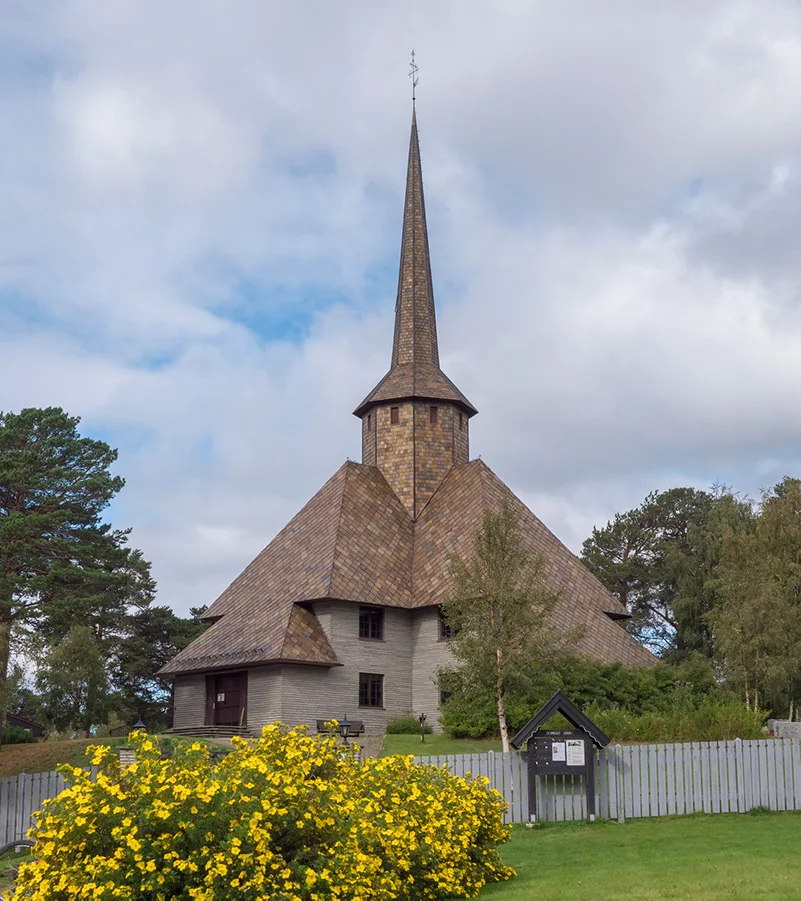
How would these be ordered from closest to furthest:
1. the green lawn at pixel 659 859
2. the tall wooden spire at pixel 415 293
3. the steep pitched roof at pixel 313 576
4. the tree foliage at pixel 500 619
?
the green lawn at pixel 659 859 → the tree foliage at pixel 500 619 → the steep pitched roof at pixel 313 576 → the tall wooden spire at pixel 415 293

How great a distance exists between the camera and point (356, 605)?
121 feet

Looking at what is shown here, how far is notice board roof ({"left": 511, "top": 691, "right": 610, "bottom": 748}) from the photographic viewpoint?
19.7m

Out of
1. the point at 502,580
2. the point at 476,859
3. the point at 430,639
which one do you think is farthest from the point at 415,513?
the point at 476,859

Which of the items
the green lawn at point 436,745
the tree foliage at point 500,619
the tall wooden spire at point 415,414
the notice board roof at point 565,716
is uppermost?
the tall wooden spire at point 415,414

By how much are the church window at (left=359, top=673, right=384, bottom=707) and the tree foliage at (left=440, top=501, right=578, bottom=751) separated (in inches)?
419

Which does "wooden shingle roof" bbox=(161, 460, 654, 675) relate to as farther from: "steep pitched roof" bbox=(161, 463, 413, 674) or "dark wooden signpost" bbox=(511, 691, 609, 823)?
"dark wooden signpost" bbox=(511, 691, 609, 823)

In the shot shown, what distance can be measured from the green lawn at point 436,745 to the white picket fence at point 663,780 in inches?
333

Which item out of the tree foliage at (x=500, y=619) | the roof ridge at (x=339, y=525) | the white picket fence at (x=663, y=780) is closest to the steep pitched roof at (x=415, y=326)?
the roof ridge at (x=339, y=525)

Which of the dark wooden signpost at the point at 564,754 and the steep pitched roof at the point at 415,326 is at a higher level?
the steep pitched roof at the point at 415,326

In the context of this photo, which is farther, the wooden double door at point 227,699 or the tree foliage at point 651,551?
the tree foliage at point 651,551

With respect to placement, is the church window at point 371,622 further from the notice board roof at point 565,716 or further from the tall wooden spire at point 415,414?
the notice board roof at point 565,716

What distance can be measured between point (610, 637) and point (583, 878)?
23239 mm

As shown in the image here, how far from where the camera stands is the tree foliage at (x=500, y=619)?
81.0 ft

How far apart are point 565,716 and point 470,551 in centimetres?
1739
